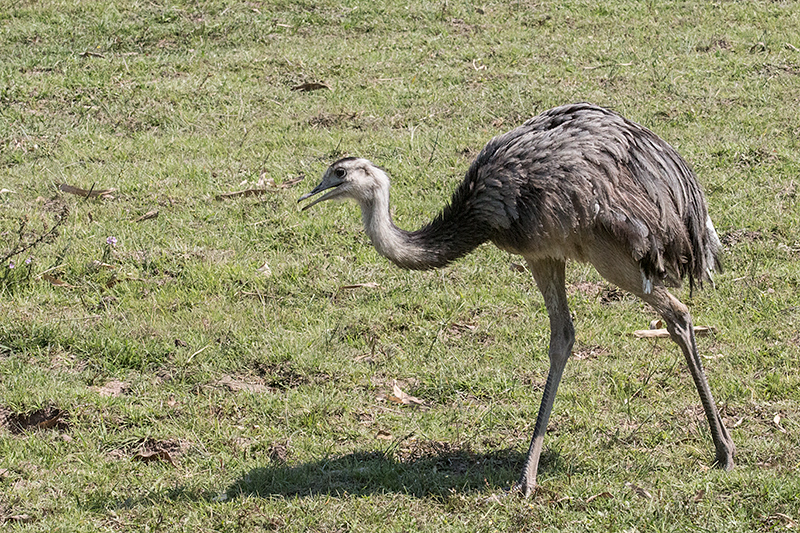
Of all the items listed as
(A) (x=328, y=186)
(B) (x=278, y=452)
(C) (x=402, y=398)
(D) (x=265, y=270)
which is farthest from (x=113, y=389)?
(A) (x=328, y=186)

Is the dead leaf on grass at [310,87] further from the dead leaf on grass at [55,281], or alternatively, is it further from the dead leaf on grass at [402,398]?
the dead leaf on grass at [402,398]

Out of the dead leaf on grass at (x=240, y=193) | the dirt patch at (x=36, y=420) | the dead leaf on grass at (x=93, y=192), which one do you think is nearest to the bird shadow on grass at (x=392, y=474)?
the dirt patch at (x=36, y=420)

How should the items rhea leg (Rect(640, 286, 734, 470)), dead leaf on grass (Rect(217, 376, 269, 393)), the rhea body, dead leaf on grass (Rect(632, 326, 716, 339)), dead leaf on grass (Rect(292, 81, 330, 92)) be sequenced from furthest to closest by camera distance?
1. dead leaf on grass (Rect(292, 81, 330, 92))
2. dead leaf on grass (Rect(632, 326, 716, 339))
3. dead leaf on grass (Rect(217, 376, 269, 393))
4. rhea leg (Rect(640, 286, 734, 470))
5. the rhea body

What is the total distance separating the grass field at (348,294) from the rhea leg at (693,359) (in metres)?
0.13

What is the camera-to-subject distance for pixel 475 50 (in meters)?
11.8

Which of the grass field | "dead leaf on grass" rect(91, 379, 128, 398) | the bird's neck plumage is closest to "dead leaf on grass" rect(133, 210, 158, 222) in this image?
the grass field

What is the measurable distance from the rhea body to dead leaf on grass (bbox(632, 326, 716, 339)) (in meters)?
1.13

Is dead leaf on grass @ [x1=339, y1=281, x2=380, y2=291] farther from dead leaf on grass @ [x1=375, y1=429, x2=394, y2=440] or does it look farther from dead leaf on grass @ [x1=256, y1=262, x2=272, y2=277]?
dead leaf on grass @ [x1=375, y1=429, x2=394, y2=440]

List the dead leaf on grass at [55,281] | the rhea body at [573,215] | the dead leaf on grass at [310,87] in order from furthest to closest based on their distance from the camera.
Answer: the dead leaf on grass at [310,87] → the dead leaf on grass at [55,281] → the rhea body at [573,215]

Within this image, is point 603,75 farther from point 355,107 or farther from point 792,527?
point 792,527

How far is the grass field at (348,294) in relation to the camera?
5.47 meters

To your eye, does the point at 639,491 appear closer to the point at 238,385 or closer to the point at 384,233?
the point at 384,233

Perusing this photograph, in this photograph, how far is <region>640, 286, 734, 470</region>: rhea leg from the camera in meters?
5.54

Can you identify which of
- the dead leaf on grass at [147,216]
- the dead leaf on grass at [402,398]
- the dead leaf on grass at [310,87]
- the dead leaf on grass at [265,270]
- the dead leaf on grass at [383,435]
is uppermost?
the dead leaf on grass at [310,87]
